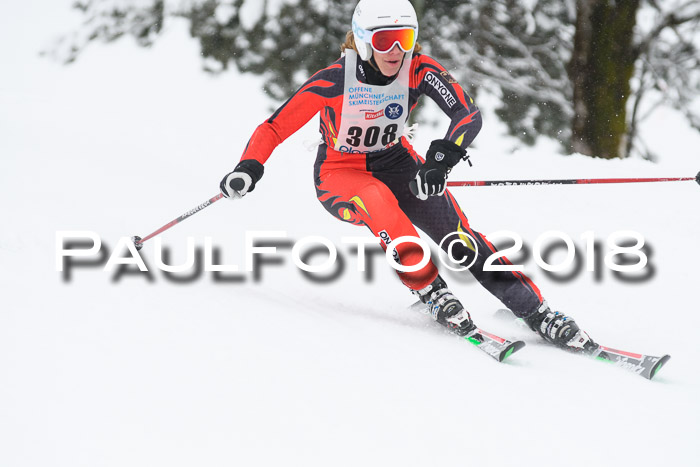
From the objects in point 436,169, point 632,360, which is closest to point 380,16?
point 436,169

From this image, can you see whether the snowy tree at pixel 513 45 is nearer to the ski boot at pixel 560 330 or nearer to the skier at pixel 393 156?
the skier at pixel 393 156

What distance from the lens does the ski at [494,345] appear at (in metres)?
2.79

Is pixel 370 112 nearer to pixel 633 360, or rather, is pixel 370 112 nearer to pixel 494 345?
pixel 494 345

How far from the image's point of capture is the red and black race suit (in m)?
3.21

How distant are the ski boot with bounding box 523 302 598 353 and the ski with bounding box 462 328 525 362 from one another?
0.32 meters

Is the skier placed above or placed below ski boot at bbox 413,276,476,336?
above

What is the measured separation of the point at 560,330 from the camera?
3.13m

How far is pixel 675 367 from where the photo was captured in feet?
9.87

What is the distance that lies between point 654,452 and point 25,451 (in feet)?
5.73

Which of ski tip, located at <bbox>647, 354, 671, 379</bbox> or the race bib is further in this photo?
the race bib

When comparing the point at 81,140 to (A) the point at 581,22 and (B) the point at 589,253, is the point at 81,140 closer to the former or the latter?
(B) the point at 589,253

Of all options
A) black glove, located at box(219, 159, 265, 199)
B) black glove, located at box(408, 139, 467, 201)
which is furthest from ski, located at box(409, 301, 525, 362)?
black glove, located at box(219, 159, 265, 199)

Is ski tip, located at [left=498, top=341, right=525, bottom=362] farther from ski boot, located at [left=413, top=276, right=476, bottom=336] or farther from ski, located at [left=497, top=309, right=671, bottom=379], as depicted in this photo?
ski, located at [left=497, top=309, right=671, bottom=379]

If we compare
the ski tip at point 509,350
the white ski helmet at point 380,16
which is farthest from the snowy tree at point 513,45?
the ski tip at point 509,350
